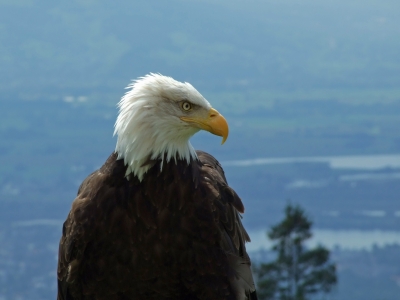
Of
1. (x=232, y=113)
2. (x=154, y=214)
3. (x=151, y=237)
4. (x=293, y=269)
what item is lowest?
(x=151, y=237)

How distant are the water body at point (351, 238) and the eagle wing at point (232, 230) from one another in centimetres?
3514

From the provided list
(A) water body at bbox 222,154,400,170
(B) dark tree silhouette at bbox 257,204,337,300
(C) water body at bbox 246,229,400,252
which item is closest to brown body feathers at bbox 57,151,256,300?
(B) dark tree silhouette at bbox 257,204,337,300

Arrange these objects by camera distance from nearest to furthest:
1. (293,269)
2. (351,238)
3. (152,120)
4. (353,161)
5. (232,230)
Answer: (152,120) < (232,230) < (293,269) < (351,238) < (353,161)

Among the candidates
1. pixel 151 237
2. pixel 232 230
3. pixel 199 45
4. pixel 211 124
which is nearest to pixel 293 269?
pixel 232 230

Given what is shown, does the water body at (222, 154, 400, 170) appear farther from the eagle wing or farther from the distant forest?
the eagle wing

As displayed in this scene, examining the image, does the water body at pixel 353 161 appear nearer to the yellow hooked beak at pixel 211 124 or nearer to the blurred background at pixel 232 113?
the blurred background at pixel 232 113

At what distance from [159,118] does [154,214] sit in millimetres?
547

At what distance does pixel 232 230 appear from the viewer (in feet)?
13.3

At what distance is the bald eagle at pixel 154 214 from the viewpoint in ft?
12.1

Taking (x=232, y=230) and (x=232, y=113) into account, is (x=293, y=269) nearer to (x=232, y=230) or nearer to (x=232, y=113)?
(x=232, y=230)

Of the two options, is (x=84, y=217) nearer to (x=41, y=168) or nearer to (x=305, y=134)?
(x=41, y=168)

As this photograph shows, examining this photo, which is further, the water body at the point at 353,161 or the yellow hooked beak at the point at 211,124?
the water body at the point at 353,161

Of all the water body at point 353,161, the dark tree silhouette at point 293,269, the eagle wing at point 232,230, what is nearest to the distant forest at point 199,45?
the water body at point 353,161

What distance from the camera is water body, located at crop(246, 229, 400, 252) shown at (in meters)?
41.2
